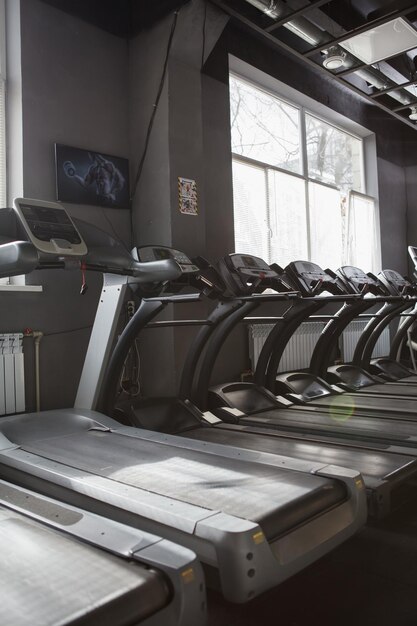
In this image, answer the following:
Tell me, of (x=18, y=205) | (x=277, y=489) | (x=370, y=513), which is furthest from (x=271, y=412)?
(x=18, y=205)

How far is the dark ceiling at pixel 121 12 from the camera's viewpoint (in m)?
4.27

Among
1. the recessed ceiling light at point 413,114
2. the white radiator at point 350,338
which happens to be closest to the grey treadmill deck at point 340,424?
the white radiator at point 350,338

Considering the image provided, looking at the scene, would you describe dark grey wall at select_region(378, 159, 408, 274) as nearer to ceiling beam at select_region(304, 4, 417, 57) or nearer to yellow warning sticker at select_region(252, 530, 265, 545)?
ceiling beam at select_region(304, 4, 417, 57)

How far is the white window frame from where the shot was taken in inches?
223

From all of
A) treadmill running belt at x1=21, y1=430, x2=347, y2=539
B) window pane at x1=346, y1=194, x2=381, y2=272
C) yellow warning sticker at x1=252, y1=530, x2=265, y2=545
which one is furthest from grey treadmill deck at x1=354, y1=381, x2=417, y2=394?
yellow warning sticker at x1=252, y1=530, x2=265, y2=545

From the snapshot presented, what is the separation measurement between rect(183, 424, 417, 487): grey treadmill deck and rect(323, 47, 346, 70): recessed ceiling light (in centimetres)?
358

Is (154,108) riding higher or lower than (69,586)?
higher

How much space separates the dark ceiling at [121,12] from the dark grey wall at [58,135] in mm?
91

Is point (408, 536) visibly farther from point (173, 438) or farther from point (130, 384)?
point (130, 384)

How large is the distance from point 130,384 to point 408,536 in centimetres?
271

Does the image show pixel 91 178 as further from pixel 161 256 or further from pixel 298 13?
pixel 298 13

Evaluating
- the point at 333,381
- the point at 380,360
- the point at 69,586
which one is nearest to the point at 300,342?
the point at 333,381

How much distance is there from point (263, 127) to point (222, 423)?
3.76 metres

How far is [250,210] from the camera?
563 centimetres
